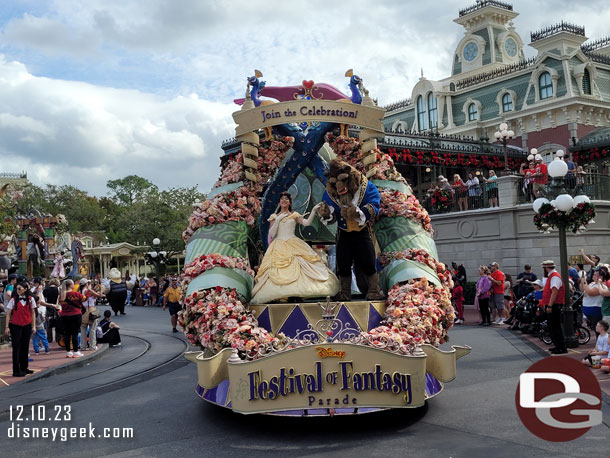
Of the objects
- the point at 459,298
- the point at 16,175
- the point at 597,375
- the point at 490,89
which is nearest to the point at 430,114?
the point at 490,89

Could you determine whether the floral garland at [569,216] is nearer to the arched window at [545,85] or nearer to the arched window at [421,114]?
the arched window at [545,85]

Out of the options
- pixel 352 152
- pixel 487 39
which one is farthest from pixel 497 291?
pixel 487 39

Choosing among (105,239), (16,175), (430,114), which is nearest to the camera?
(430,114)

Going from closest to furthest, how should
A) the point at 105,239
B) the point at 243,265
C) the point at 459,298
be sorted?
1. the point at 243,265
2. the point at 459,298
3. the point at 105,239

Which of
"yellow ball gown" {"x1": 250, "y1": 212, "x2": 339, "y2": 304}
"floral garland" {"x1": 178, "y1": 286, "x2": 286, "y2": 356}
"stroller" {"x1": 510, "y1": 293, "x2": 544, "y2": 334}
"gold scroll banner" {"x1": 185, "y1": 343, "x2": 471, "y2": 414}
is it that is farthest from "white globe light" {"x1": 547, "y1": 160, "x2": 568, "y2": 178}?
"floral garland" {"x1": 178, "y1": 286, "x2": 286, "y2": 356}

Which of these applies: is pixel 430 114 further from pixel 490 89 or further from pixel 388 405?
pixel 388 405

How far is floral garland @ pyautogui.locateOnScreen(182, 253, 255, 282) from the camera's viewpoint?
26.0ft

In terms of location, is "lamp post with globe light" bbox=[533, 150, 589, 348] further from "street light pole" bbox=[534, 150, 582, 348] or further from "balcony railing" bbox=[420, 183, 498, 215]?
"balcony railing" bbox=[420, 183, 498, 215]

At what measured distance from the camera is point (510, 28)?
3719 cm

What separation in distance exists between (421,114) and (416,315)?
1267 inches

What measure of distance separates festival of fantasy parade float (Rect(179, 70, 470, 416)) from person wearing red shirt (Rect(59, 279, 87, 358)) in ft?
17.3

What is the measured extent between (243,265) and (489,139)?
28.0 meters

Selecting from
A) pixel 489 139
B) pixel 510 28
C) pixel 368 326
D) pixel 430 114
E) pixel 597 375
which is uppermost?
pixel 510 28

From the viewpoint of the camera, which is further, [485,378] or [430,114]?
[430,114]
